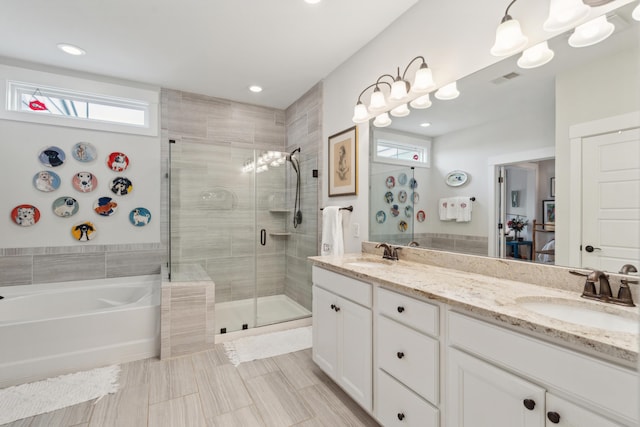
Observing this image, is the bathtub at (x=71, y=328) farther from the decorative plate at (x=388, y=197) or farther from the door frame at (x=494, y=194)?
the door frame at (x=494, y=194)

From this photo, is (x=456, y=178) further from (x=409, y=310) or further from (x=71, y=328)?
(x=71, y=328)

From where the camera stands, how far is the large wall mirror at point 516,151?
1.15m

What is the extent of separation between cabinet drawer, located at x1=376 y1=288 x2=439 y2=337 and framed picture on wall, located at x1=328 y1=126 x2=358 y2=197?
1.32 m

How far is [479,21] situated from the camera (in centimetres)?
164

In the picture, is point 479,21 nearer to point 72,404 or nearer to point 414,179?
point 414,179

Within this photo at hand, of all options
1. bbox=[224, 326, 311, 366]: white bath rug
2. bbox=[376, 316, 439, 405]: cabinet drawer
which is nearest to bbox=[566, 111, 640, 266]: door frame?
bbox=[376, 316, 439, 405]: cabinet drawer

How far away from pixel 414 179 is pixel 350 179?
2.31 feet

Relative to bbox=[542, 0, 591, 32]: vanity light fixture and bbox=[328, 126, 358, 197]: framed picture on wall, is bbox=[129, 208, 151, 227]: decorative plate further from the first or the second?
bbox=[542, 0, 591, 32]: vanity light fixture

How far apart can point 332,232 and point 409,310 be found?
4.78 feet

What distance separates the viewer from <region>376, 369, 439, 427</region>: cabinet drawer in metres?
1.26

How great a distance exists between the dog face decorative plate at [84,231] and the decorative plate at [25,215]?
0.31 m

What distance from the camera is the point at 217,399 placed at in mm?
1894

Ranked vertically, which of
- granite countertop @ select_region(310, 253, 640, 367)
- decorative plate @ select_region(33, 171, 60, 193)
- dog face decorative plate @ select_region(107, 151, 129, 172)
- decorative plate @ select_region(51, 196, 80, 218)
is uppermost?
dog face decorative plate @ select_region(107, 151, 129, 172)

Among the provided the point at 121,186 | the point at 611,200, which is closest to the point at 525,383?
the point at 611,200
